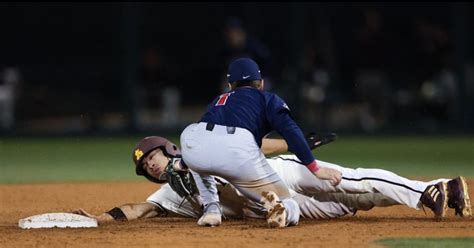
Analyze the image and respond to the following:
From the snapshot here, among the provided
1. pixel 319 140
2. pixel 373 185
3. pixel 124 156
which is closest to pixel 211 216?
pixel 319 140

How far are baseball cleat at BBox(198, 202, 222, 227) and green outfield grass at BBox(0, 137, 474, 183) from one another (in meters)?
4.51

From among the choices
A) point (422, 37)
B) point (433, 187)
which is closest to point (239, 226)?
point (433, 187)

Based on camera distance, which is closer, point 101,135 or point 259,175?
point 259,175

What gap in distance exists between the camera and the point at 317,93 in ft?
60.9

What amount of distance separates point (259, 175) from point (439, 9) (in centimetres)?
1487

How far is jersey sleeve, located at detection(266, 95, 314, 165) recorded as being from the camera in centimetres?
637

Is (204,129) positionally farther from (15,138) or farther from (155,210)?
(15,138)

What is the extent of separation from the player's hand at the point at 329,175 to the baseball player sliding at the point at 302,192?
245 mm

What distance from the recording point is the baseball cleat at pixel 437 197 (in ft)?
21.9

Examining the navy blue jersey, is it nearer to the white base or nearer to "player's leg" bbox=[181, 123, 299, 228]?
"player's leg" bbox=[181, 123, 299, 228]

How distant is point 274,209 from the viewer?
6332 millimetres

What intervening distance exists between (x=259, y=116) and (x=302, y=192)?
0.69m

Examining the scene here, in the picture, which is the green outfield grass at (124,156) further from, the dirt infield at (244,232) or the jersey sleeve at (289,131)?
the jersey sleeve at (289,131)

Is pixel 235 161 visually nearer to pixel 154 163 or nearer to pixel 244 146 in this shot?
pixel 244 146
